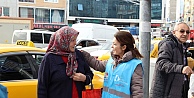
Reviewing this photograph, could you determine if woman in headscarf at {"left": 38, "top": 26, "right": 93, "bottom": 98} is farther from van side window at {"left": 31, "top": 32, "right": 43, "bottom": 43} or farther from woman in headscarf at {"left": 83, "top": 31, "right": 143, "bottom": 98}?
van side window at {"left": 31, "top": 32, "right": 43, "bottom": 43}

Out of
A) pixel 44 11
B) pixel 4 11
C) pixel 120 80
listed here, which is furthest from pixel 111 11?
pixel 120 80

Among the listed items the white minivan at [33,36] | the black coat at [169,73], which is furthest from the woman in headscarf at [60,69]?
the white minivan at [33,36]

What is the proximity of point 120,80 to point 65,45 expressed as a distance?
2.01ft

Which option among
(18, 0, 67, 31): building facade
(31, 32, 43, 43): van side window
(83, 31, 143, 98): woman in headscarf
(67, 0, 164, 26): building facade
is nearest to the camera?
(83, 31, 143, 98): woman in headscarf

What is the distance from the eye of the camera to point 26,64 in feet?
15.2

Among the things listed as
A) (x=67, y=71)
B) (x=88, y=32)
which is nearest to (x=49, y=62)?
(x=67, y=71)

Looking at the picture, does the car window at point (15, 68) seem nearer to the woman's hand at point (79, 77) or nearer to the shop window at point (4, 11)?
the woman's hand at point (79, 77)

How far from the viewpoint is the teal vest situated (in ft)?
9.46

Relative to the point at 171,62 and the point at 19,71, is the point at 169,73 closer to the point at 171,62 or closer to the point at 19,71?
the point at 171,62

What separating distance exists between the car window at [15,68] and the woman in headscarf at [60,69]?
5.08 ft

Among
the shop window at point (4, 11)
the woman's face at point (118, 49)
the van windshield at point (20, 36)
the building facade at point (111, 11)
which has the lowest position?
the woman's face at point (118, 49)

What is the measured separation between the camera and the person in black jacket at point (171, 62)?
3.74 metres

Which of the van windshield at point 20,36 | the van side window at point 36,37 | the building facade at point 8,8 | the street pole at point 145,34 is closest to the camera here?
the street pole at point 145,34

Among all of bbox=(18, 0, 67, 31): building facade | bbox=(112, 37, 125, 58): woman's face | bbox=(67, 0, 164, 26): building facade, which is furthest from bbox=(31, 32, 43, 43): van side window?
bbox=(67, 0, 164, 26): building facade
